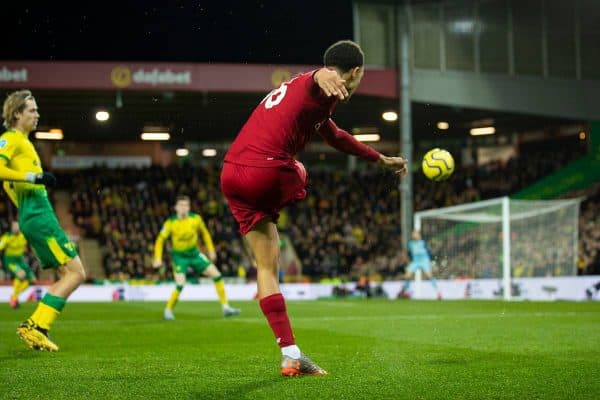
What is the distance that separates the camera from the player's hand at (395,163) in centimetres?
618

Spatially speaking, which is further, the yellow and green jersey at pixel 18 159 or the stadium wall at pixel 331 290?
the stadium wall at pixel 331 290

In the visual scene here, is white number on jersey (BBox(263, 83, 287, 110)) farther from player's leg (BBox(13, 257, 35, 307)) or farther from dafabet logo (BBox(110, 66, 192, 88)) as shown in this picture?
dafabet logo (BBox(110, 66, 192, 88))

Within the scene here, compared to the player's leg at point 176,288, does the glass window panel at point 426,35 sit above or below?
above

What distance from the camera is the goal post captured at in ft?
69.8

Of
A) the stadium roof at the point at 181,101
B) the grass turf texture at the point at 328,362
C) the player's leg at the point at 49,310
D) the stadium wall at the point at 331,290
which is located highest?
the stadium roof at the point at 181,101

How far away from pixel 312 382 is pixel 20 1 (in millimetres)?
23976

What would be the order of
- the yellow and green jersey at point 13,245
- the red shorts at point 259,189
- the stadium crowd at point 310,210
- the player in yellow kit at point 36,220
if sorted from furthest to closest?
the stadium crowd at point 310,210 < the yellow and green jersey at point 13,245 < the player in yellow kit at point 36,220 < the red shorts at point 259,189

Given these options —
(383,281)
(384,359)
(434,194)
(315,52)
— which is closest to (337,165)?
(434,194)

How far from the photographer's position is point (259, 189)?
5395 millimetres

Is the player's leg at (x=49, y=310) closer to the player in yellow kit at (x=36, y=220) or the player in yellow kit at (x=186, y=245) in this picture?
the player in yellow kit at (x=36, y=220)

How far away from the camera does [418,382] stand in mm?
4988

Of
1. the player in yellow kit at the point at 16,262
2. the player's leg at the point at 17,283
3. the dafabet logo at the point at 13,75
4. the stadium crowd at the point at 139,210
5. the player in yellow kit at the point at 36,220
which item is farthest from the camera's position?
the stadium crowd at the point at 139,210

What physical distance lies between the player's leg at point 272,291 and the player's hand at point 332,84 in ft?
3.88

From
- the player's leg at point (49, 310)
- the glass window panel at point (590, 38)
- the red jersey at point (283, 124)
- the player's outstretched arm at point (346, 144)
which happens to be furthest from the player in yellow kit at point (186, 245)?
the glass window panel at point (590, 38)
